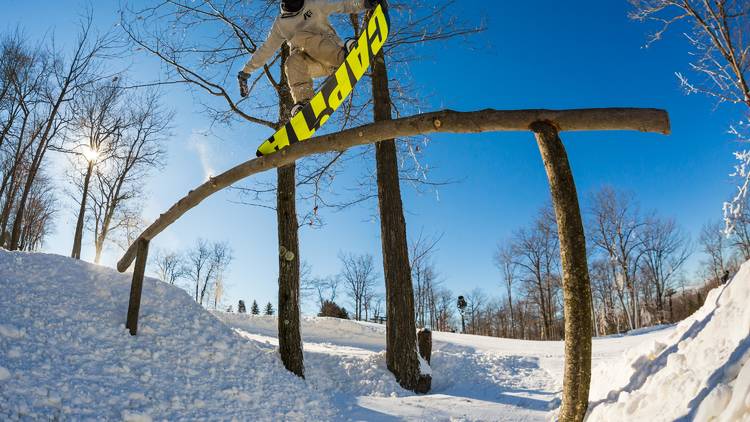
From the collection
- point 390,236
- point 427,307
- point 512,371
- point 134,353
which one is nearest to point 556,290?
point 427,307

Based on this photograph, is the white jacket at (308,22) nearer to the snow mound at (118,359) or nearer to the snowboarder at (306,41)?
the snowboarder at (306,41)

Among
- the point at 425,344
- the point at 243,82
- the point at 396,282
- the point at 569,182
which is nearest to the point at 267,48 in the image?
the point at 243,82

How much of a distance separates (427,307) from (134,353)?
29.1 meters

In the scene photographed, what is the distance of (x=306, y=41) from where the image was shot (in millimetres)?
4195

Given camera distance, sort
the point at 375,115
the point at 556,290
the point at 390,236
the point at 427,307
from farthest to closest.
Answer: the point at 427,307, the point at 556,290, the point at 375,115, the point at 390,236

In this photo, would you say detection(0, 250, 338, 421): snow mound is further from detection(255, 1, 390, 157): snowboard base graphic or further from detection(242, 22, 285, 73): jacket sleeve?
detection(242, 22, 285, 73): jacket sleeve

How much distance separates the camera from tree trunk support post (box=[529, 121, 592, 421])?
1.99 metres

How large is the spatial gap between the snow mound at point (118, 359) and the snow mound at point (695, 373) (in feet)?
10.5

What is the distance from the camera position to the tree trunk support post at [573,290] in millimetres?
1985

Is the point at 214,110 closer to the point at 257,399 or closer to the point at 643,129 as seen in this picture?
the point at 257,399

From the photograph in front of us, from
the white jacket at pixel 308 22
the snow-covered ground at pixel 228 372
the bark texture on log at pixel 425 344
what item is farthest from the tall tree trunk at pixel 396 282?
the white jacket at pixel 308 22

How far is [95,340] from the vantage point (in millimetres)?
4582

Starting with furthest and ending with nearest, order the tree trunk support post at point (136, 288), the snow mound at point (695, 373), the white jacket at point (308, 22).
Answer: the tree trunk support post at point (136, 288) < the white jacket at point (308, 22) < the snow mound at point (695, 373)

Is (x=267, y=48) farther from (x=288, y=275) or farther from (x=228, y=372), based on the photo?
(x=228, y=372)
